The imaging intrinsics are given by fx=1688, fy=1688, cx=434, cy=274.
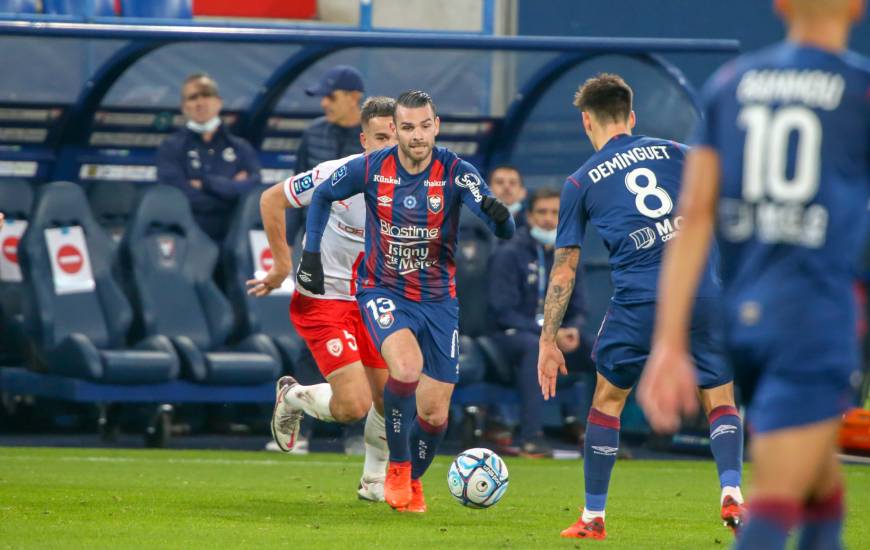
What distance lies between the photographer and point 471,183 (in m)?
7.89

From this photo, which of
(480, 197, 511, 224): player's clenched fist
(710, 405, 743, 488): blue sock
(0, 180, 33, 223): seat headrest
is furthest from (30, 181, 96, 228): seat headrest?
(710, 405, 743, 488): blue sock

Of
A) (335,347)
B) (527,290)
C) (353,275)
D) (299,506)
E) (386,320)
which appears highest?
(353,275)

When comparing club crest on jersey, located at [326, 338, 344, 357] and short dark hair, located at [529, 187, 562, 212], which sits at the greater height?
short dark hair, located at [529, 187, 562, 212]

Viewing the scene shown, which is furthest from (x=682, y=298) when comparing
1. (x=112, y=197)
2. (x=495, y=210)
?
(x=112, y=197)

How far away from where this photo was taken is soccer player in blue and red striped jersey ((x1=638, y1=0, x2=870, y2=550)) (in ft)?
12.6

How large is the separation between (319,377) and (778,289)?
8034mm

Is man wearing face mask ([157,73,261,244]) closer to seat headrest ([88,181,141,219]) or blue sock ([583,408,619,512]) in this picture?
seat headrest ([88,181,141,219])

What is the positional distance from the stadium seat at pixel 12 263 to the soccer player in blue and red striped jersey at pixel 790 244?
9.10 meters

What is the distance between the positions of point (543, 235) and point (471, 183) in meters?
4.52

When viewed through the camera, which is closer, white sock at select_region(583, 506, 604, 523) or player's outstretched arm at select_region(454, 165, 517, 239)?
white sock at select_region(583, 506, 604, 523)

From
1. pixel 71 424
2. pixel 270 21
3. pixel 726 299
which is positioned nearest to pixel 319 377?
pixel 71 424

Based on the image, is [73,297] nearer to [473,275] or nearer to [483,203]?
[473,275]

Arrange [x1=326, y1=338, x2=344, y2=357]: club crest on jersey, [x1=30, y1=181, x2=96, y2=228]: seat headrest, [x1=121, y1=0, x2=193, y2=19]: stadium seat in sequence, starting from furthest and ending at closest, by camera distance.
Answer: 1. [x1=121, y1=0, x2=193, y2=19]: stadium seat
2. [x1=30, y1=181, x2=96, y2=228]: seat headrest
3. [x1=326, y1=338, x2=344, y2=357]: club crest on jersey

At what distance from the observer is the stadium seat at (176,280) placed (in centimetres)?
1236
